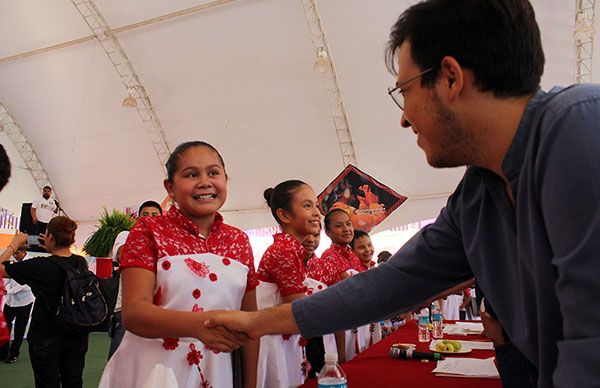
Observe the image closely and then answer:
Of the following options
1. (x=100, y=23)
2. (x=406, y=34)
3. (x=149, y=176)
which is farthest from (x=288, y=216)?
(x=149, y=176)

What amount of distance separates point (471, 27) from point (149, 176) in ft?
43.3

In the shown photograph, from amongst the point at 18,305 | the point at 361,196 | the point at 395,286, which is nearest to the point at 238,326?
the point at 395,286

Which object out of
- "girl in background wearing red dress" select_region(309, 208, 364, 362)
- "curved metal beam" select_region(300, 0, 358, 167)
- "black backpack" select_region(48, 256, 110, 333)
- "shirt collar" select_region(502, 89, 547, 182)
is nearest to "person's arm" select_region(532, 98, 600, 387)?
"shirt collar" select_region(502, 89, 547, 182)

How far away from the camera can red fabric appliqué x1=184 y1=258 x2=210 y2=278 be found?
1.63m

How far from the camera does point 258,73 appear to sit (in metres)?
10.9

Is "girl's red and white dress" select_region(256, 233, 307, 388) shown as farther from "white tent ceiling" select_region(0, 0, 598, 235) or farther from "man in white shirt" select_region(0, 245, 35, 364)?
"white tent ceiling" select_region(0, 0, 598, 235)

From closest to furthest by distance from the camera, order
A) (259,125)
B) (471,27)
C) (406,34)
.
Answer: (471,27)
(406,34)
(259,125)

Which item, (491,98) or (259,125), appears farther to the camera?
(259,125)

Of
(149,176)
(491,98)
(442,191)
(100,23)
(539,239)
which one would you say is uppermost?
(100,23)

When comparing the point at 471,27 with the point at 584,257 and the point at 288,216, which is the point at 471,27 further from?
the point at 288,216

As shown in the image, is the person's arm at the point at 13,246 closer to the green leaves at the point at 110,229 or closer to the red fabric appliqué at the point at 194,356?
the red fabric appliqué at the point at 194,356

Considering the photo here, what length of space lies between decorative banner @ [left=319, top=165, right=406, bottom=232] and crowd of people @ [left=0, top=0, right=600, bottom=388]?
297 inches

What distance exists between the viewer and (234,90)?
36.9ft

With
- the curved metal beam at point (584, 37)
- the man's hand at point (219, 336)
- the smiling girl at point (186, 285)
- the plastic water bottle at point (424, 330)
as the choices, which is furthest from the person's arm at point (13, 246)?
the curved metal beam at point (584, 37)
